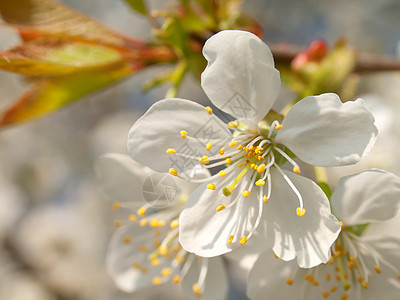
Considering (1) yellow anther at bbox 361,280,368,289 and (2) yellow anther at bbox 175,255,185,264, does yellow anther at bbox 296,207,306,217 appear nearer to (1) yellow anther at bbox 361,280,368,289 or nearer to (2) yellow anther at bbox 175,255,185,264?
(1) yellow anther at bbox 361,280,368,289

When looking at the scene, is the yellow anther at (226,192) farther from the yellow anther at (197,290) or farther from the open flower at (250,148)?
the yellow anther at (197,290)

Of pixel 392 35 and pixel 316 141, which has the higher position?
pixel 316 141

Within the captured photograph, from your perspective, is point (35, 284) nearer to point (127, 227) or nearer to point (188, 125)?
point (127, 227)

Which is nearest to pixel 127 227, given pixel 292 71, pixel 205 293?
pixel 205 293

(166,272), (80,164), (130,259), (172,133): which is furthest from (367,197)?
(80,164)

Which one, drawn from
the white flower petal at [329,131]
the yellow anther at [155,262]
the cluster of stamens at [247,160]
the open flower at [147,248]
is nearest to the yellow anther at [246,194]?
the cluster of stamens at [247,160]

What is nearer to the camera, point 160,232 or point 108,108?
point 160,232

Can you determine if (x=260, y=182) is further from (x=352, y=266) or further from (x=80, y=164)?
(x=80, y=164)
